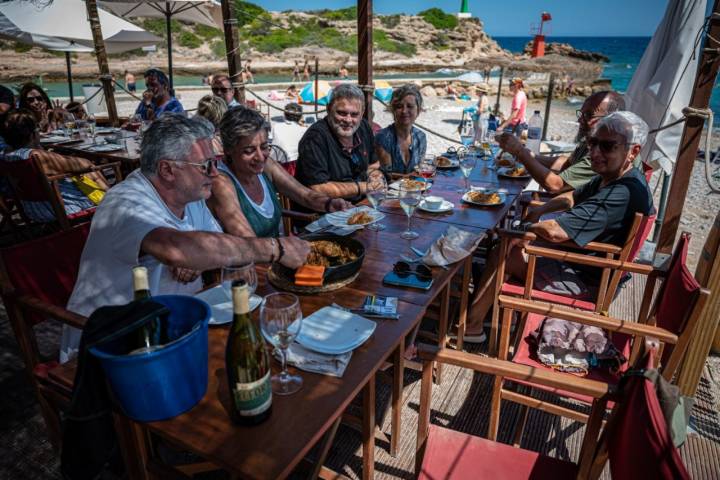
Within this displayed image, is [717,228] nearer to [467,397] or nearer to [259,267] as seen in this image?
[467,397]

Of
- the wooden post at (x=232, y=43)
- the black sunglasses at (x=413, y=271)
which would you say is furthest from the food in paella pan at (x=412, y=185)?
the wooden post at (x=232, y=43)

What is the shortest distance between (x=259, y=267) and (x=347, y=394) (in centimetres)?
94

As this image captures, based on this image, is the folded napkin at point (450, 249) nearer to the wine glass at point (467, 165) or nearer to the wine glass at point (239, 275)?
the wine glass at point (239, 275)

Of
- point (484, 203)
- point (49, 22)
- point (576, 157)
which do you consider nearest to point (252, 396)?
point (484, 203)

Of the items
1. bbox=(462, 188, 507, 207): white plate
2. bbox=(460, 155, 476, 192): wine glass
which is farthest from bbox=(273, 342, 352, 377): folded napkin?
bbox=(460, 155, 476, 192): wine glass

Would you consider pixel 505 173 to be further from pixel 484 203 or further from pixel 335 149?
pixel 335 149

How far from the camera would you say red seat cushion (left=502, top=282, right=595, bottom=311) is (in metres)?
2.57

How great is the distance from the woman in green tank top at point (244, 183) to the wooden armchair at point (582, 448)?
1.38 m

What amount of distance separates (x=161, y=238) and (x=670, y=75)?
4.08 m

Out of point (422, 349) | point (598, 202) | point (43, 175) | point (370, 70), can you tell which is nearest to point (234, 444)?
point (422, 349)

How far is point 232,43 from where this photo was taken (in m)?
5.33

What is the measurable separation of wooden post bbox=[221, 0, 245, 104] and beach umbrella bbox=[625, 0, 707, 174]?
14.5 ft

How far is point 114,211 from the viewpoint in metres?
1.66

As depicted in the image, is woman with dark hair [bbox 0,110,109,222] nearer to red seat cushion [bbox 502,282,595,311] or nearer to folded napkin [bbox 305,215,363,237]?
folded napkin [bbox 305,215,363,237]
